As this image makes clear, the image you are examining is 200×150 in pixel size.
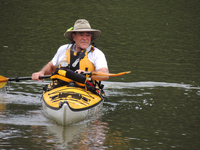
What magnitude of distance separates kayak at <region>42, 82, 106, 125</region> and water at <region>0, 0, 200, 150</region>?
0.50 ft

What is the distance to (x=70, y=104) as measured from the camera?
7.25 metres

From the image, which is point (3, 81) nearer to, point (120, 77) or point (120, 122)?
point (120, 122)

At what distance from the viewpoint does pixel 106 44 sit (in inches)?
648

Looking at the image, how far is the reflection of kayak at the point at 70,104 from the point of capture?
282 inches

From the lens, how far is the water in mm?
6906

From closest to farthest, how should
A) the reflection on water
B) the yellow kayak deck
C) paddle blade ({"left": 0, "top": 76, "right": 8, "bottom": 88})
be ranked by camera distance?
the reflection on water
the yellow kayak deck
paddle blade ({"left": 0, "top": 76, "right": 8, "bottom": 88})

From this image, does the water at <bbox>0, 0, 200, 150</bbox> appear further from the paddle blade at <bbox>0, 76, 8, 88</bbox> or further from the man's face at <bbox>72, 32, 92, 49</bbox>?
the man's face at <bbox>72, 32, 92, 49</bbox>

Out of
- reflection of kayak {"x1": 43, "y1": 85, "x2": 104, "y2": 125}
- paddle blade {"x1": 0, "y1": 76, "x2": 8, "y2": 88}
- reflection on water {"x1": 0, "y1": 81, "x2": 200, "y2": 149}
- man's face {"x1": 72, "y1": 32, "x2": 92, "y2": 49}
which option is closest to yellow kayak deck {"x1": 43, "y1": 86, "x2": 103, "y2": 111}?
reflection of kayak {"x1": 43, "y1": 85, "x2": 104, "y2": 125}

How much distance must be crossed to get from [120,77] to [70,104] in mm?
4486

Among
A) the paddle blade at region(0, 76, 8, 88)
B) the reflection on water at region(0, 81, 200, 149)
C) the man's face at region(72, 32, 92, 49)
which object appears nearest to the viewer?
the reflection on water at region(0, 81, 200, 149)

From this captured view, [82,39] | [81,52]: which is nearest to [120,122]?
[81,52]

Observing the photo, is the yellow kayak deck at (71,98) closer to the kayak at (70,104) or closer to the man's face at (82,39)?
the kayak at (70,104)

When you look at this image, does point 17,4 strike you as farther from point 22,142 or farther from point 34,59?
point 22,142

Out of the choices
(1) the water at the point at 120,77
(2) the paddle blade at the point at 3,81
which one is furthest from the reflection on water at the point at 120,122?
(2) the paddle blade at the point at 3,81
